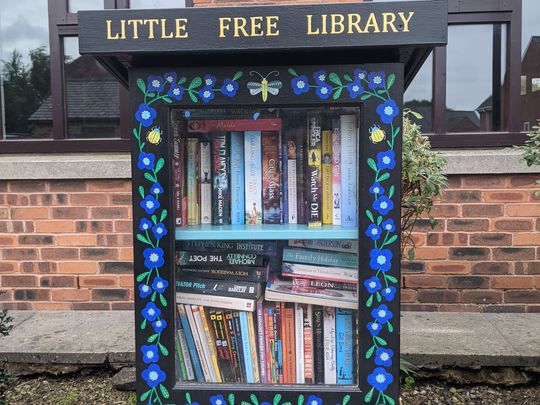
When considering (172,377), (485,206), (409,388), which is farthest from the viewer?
(485,206)

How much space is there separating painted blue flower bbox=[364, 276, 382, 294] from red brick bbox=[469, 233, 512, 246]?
233 centimetres

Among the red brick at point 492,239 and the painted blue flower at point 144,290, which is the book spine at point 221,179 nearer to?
the painted blue flower at point 144,290

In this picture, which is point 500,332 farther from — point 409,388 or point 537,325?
point 409,388

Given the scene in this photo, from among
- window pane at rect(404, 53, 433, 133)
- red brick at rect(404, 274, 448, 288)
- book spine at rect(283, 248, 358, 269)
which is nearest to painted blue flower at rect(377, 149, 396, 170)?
book spine at rect(283, 248, 358, 269)

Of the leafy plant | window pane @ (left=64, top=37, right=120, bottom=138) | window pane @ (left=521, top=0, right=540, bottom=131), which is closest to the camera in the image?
Result: the leafy plant

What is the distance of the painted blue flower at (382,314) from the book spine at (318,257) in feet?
0.60

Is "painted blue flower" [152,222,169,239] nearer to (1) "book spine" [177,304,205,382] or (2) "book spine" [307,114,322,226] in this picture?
(1) "book spine" [177,304,205,382]

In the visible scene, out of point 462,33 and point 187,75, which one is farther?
point 462,33

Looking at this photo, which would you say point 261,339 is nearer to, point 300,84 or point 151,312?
point 151,312

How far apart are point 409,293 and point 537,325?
2.76 ft

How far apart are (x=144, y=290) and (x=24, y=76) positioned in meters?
3.13

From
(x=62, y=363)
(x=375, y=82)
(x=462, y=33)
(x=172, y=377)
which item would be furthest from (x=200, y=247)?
(x=462, y=33)

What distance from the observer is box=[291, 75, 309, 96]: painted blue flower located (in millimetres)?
1671

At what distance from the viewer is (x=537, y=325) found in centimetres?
353
